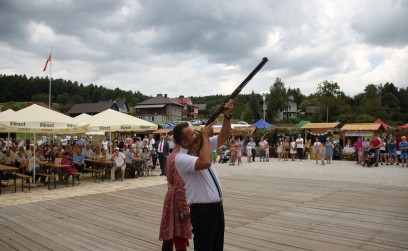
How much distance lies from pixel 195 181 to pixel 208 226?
15.1 inches

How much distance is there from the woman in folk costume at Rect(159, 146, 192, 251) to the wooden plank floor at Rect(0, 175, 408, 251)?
98 cm

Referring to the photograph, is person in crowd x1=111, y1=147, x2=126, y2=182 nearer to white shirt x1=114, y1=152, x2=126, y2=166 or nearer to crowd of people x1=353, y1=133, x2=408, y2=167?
white shirt x1=114, y1=152, x2=126, y2=166

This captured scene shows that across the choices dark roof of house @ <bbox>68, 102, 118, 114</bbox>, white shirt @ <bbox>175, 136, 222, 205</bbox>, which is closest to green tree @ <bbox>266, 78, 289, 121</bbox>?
dark roof of house @ <bbox>68, 102, 118, 114</bbox>

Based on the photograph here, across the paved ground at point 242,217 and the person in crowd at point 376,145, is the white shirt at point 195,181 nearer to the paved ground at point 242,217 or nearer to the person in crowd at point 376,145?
the paved ground at point 242,217

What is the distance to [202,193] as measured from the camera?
8.57 feet

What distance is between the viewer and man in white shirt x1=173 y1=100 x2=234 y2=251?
100 inches

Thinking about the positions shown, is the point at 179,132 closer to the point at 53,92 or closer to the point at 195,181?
the point at 195,181

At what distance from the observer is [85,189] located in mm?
9742

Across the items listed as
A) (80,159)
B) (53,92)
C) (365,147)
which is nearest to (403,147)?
(365,147)

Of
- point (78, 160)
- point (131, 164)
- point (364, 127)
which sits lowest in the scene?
point (131, 164)

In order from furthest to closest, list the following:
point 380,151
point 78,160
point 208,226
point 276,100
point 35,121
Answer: point 276,100 → point 380,151 → point 78,160 → point 35,121 → point 208,226

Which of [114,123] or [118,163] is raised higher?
[114,123]

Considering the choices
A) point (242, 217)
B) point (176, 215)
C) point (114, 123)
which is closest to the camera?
point (176, 215)

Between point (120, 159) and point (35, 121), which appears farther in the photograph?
point (120, 159)
